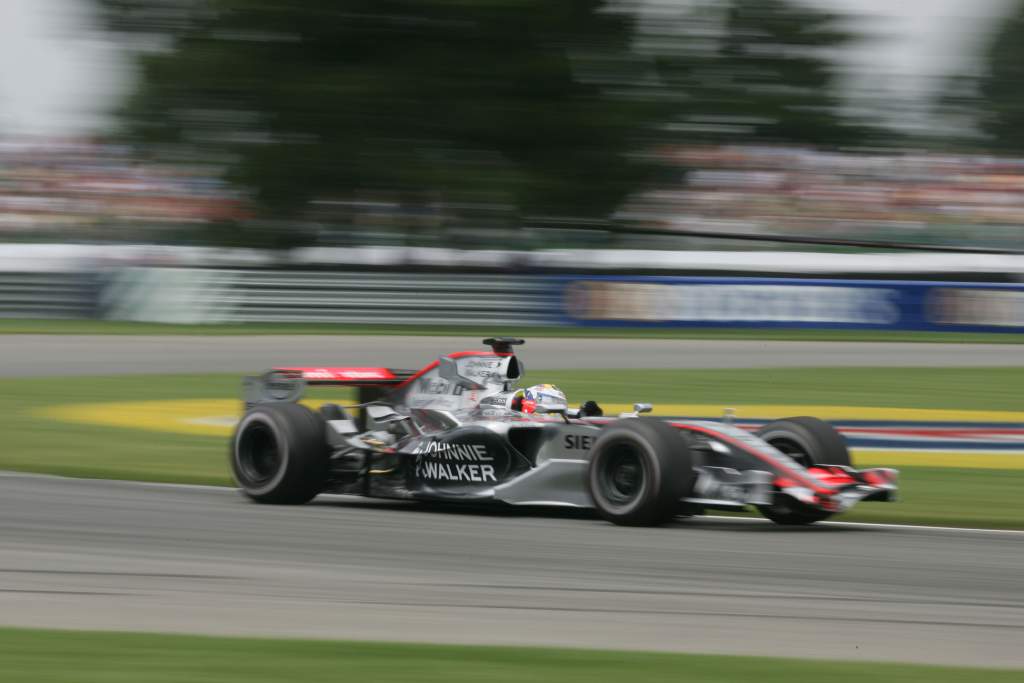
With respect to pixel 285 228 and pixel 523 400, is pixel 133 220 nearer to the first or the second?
pixel 285 228

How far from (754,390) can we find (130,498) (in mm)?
9101

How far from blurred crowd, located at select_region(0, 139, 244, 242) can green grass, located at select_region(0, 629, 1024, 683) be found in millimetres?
19581

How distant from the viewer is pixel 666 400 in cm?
1584

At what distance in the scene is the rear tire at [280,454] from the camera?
29.8ft

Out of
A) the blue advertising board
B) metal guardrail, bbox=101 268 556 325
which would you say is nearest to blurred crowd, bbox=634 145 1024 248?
the blue advertising board

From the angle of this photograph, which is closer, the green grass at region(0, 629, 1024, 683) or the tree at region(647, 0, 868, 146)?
the green grass at region(0, 629, 1024, 683)

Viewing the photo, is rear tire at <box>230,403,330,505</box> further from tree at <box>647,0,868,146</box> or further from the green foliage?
tree at <box>647,0,868,146</box>

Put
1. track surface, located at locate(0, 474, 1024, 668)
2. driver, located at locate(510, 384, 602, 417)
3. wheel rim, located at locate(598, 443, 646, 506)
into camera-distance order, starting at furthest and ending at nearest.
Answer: driver, located at locate(510, 384, 602, 417)
wheel rim, located at locate(598, 443, 646, 506)
track surface, located at locate(0, 474, 1024, 668)

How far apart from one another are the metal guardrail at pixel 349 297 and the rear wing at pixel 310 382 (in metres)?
14.2

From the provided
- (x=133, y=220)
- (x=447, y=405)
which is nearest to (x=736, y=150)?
(x=133, y=220)

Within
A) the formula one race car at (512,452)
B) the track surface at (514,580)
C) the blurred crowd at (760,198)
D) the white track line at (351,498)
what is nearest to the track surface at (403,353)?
the blurred crowd at (760,198)

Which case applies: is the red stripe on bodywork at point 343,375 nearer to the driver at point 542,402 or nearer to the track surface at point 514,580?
the track surface at point 514,580

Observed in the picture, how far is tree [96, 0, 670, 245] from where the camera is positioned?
2167 centimetres

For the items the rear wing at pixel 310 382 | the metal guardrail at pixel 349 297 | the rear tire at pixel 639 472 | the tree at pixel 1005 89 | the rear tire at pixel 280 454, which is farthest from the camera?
the tree at pixel 1005 89
